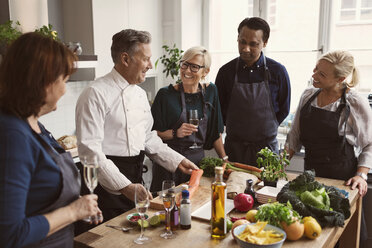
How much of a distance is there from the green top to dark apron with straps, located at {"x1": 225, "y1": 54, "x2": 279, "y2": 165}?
0.19m

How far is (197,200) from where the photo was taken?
6.66 feet

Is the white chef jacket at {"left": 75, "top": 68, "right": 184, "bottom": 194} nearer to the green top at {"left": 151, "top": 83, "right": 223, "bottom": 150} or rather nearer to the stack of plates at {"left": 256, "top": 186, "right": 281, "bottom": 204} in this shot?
Answer: the green top at {"left": 151, "top": 83, "right": 223, "bottom": 150}

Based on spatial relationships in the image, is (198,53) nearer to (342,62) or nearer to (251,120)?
(251,120)

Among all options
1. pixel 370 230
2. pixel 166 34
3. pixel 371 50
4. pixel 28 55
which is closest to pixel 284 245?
A: pixel 28 55

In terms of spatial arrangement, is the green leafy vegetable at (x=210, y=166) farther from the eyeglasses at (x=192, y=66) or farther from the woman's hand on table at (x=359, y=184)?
the woman's hand on table at (x=359, y=184)

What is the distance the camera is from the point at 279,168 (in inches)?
87.4

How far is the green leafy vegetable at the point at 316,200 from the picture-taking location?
174cm

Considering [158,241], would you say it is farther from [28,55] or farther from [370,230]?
[370,230]

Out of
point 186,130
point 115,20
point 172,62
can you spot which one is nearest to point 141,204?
point 186,130

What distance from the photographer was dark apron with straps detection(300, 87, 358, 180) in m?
2.58

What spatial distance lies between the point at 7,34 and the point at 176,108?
128 centimetres

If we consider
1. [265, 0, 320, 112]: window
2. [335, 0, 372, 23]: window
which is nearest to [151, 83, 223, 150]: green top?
[265, 0, 320, 112]: window

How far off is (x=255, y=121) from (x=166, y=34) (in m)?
1.96

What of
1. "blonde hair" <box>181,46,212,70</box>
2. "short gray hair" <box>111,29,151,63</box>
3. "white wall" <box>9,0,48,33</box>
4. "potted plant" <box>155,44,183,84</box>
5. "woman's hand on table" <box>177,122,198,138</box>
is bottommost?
"woman's hand on table" <box>177,122,198,138</box>
